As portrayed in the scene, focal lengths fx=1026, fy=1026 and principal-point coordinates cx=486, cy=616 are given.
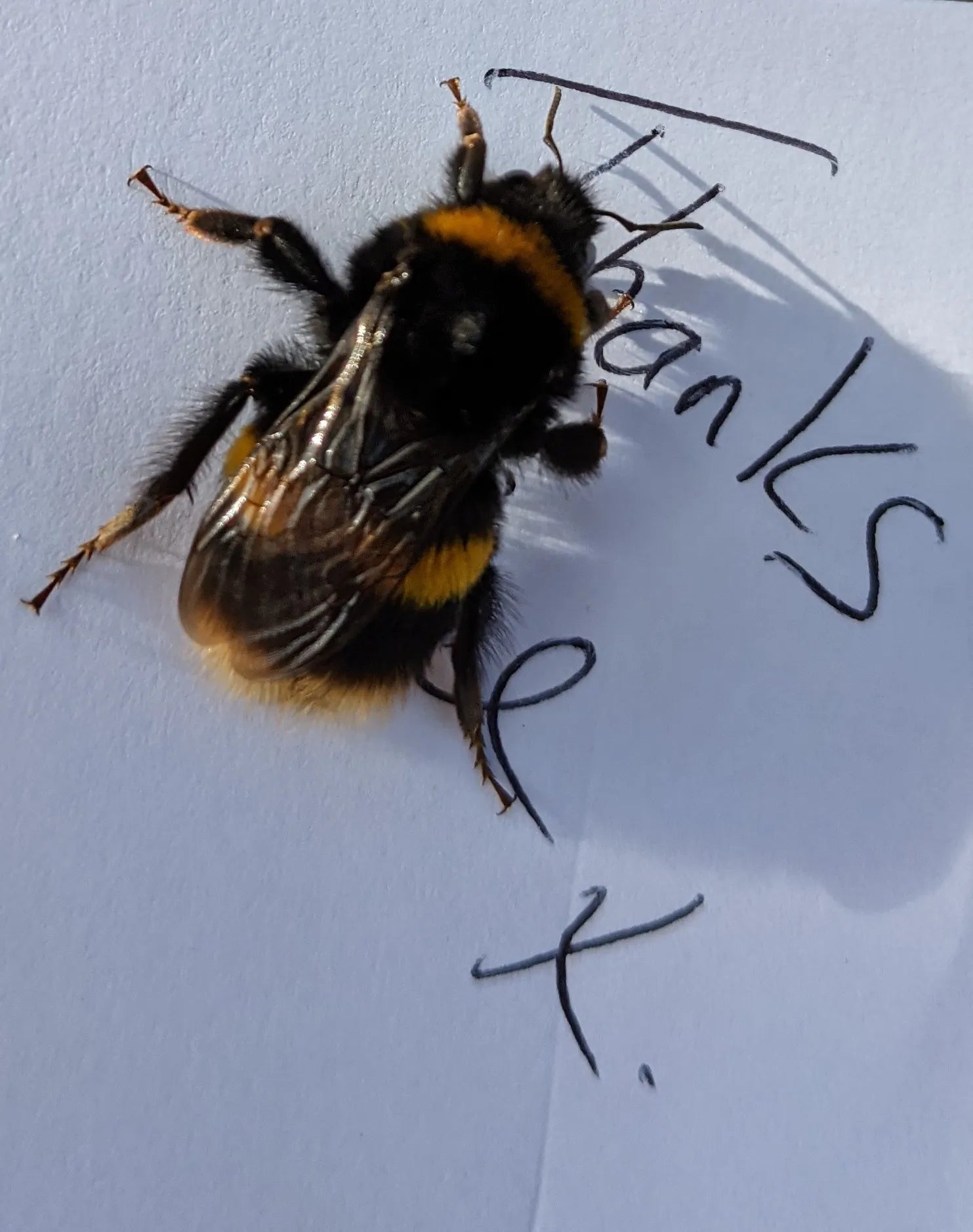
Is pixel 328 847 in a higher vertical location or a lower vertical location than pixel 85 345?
lower

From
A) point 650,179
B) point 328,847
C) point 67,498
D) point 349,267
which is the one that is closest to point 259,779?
point 328,847

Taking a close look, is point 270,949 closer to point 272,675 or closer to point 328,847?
point 328,847

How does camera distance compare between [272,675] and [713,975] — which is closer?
[272,675]

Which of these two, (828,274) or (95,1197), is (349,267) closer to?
(828,274)

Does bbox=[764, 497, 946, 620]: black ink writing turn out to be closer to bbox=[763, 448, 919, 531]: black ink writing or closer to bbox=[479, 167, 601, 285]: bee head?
bbox=[763, 448, 919, 531]: black ink writing

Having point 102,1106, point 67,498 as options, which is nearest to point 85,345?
point 67,498

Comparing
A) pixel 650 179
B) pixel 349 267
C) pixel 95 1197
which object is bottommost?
pixel 95 1197

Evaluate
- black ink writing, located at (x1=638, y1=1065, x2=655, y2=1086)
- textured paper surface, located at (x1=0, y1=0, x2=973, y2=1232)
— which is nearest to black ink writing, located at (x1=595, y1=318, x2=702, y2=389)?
textured paper surface, located at (x1=0, y1=0, x2=973, y2=1232)
